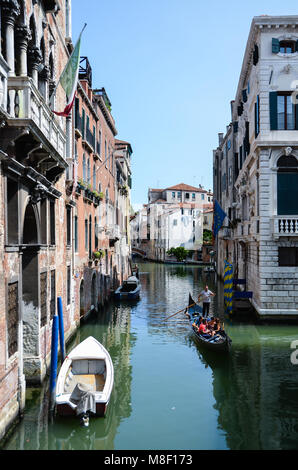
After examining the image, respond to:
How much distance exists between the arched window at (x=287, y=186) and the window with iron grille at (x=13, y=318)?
1155cm

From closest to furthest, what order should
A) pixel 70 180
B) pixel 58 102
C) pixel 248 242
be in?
pixel 58 102 < pixel 70 180 < pixel 248 242

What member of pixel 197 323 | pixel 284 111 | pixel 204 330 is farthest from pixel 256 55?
pixel 204 330

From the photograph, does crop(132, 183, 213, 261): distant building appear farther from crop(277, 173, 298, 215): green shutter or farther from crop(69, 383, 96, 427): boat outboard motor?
crop(69, 383, 96, 427): boat outboard motor

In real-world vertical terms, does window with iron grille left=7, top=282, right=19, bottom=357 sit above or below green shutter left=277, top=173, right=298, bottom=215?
below

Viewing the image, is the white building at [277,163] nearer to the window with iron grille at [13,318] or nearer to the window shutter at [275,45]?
the window shutter at [275,45]

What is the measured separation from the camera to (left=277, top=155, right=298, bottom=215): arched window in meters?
16.7

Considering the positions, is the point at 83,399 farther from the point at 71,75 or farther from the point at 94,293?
the point at 94,293

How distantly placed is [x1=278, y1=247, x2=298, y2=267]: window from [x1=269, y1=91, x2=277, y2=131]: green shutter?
473cm

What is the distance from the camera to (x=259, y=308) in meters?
17.2

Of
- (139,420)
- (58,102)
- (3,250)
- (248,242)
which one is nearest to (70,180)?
(58,102)

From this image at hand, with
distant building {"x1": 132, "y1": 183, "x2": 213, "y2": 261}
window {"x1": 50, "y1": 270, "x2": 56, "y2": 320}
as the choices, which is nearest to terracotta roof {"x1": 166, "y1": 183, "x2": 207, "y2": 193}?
distant building {"x1": 132, "y1": 183, "x2": 213, "y2": 261}

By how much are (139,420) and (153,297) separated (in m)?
18.4

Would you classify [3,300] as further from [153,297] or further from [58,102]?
[153,297]

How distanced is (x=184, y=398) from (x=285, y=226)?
8970 mm
